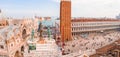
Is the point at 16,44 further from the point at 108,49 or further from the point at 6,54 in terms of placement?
the point at 108,49

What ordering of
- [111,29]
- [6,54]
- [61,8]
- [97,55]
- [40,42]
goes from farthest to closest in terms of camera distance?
[111,29] < [61,8] < [97,55] < [6,54] < [40,42]

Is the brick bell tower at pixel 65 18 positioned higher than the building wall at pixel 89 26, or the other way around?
the brick bell tower at pixel 65 18

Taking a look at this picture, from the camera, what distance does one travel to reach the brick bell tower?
888 inches

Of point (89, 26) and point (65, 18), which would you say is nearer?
point (65, 18)

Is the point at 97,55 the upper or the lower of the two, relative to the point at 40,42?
lower

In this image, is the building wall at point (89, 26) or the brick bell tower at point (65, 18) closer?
the brick bell tower at point (65, 18)

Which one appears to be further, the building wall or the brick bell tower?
the building wall

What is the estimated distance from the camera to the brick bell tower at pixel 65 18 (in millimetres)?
22562

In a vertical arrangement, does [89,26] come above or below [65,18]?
below

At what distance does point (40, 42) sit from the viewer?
A: 11664 mm

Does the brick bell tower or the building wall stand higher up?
the brick bell tower

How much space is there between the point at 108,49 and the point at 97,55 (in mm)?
1578

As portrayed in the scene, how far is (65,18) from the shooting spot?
22969 millimetres

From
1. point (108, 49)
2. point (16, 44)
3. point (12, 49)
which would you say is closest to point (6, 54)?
point (12, 49)
